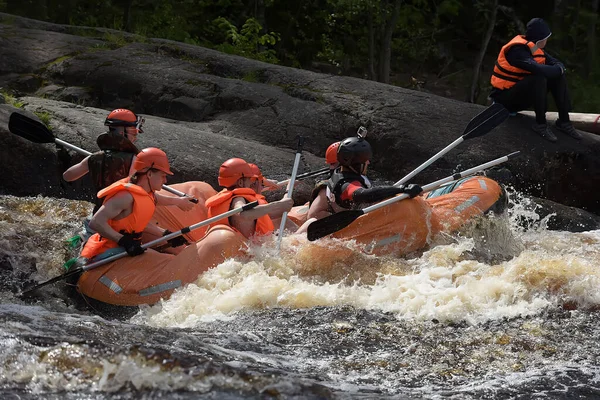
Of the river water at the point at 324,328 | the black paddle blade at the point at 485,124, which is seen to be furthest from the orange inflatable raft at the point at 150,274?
the black paddle blade at the point at 485,124

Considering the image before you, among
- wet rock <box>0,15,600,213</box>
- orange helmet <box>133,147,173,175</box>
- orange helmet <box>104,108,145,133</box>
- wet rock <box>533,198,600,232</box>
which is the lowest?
wet rock <box>533,198,600,232</box>

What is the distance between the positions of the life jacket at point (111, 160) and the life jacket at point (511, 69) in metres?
5.60

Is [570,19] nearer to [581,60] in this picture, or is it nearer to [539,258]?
[581,60]

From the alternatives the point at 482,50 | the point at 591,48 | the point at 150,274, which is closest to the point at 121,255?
the point at 150,274

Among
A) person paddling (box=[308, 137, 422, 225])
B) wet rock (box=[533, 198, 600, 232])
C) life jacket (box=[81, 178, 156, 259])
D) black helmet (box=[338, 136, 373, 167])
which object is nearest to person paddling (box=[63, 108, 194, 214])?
life jacket (box=[81, 178, 156, 259])

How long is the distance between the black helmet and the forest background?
7386mm

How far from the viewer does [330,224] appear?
23.3 ft

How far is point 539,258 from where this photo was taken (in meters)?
6.82

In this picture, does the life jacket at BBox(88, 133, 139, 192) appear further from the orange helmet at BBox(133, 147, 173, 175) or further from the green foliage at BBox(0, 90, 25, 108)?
the green foliage at BBox(0, 90, 25, 108)

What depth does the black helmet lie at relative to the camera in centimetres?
749

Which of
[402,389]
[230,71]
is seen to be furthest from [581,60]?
[402,389]

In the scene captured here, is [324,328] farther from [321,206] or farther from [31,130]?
[31,130]

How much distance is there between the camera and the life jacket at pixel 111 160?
7.40 metres

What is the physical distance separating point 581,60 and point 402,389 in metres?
13.2
